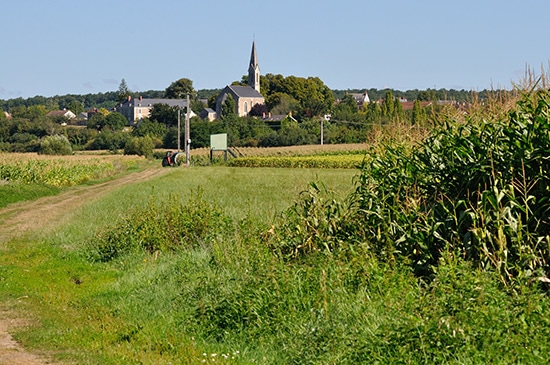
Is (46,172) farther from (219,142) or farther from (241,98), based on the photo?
(241,98)

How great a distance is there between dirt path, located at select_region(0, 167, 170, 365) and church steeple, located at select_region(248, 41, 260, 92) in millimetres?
143186

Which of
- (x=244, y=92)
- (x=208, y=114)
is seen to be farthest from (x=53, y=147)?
(x=244, y=92)

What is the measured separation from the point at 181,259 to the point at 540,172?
6149 millimetres

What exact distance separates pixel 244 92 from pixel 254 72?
12.4 m

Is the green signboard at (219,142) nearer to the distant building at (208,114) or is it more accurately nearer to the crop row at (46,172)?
the crop row at (46,172)

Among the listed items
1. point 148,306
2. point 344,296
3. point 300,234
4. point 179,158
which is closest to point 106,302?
point 148,306

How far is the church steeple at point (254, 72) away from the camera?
18288 centimetres

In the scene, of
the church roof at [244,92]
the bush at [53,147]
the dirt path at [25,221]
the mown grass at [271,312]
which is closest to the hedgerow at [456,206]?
the mown grass at [271,312]

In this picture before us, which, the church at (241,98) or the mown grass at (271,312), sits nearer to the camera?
the mown grass at (271,312)

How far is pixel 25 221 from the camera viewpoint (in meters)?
23.8

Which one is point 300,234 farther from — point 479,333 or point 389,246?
point 479,333

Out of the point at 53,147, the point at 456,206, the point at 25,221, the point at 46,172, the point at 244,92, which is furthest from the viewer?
the point at 244,92

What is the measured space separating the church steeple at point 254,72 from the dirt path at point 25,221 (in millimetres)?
143186

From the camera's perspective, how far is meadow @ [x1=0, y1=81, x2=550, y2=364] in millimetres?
7586
